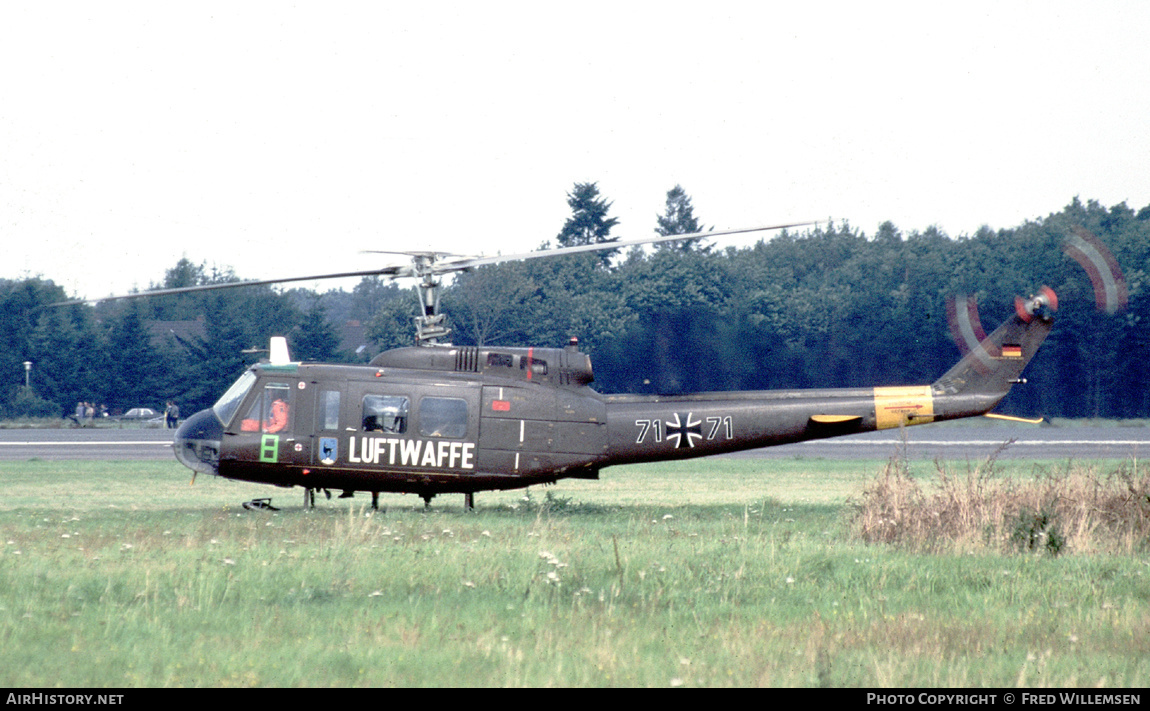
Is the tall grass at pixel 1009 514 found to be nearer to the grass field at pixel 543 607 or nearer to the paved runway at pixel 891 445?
the grass field at pixel 543 607

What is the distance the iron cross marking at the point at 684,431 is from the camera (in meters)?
18.7

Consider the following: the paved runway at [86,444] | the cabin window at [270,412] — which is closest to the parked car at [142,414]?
the paved runway at [86,444]

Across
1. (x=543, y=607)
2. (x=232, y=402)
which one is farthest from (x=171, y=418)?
(x=543, y=607)

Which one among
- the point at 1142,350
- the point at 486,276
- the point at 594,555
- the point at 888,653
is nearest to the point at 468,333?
the point at 486,276

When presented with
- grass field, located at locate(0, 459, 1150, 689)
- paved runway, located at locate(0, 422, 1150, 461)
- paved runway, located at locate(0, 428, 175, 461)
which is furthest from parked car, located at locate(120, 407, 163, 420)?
grass field, located at locate(0, 459, 1150, 689)

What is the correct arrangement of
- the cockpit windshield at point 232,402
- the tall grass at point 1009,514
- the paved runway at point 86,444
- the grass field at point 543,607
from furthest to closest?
the paved runway at point 86,444, the cockpit windshield at point 232,402, the tall grass at point 1009,514, the grass field at point 543,607

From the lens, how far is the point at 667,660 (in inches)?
306

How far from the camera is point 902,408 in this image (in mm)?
18719

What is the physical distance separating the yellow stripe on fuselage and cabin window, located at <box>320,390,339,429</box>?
8756mm

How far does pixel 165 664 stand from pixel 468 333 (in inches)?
2518

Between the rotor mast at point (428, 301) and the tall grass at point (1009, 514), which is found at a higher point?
the rotor mast at point (428, 301)

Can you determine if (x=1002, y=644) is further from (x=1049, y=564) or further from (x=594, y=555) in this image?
(x=594, y=555)

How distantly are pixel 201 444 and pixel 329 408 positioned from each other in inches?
87.2

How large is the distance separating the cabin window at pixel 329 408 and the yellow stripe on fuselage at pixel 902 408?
28.7ft
